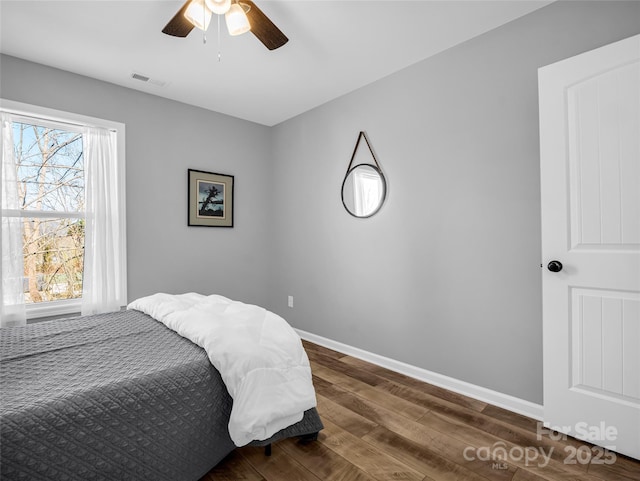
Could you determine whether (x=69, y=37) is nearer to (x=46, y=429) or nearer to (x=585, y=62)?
(x=46, y=429)

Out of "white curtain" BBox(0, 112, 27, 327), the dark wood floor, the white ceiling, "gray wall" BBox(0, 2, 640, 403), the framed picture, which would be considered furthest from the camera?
the framed picture

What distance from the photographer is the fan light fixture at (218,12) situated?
172 centimetres

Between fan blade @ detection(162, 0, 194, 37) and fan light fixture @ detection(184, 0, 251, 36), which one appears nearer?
fan light fixture @ detection(184, 0, 251, 36)

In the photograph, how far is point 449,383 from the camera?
2.54 meters

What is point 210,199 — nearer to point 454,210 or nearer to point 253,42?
point 253,42

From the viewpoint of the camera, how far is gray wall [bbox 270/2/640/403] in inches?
84.0

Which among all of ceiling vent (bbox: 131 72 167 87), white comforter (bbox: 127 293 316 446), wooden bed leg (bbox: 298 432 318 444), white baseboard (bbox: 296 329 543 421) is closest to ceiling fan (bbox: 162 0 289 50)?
ceiling vent (bbox: 131 72 167 87)

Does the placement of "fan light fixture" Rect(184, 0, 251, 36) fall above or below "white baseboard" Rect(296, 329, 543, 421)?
above

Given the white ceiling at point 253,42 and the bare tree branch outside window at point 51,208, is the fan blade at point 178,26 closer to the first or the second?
the white ceiling at point 253,42

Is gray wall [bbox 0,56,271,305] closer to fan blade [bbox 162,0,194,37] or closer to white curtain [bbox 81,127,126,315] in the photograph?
white curtain [bbox 81,127,126,315]

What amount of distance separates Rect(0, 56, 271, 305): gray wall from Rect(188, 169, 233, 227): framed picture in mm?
70

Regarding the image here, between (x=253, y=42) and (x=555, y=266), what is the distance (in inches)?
94.5

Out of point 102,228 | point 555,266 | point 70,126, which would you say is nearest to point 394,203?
point 555,266

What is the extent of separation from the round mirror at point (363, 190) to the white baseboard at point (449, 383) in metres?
1.28
